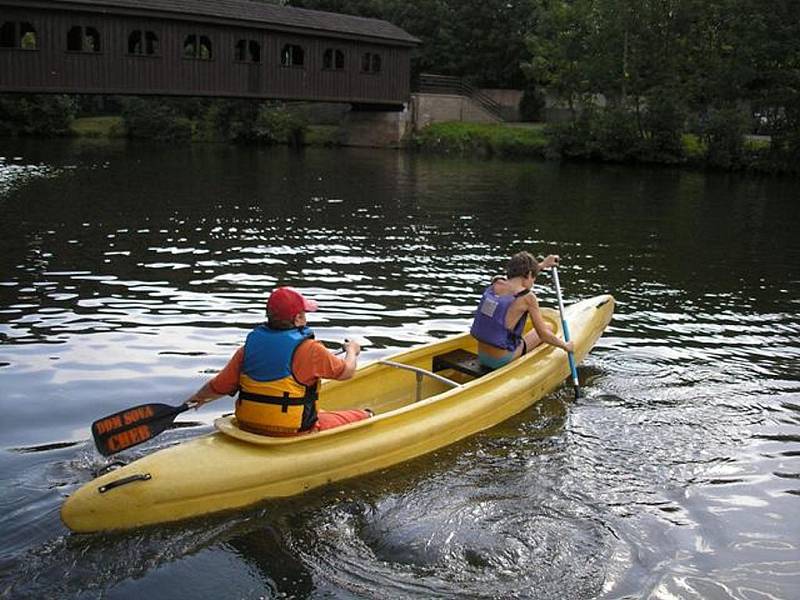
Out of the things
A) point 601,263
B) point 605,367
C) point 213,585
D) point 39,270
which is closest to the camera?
point 213,585

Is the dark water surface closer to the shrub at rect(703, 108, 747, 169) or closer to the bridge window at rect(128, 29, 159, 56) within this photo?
Answer: the bridge window at rect(128, 29, 159, 56)

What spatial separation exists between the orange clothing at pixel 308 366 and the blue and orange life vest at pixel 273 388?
45 millimetres

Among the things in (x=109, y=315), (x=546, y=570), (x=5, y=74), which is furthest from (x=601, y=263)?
(x=5, y=74)

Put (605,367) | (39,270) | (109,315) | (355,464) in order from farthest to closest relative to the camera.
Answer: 1. (39,270)
2. (109,315)
3. (605,367)
4. (355,464)

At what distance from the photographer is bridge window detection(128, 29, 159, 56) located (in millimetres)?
36281

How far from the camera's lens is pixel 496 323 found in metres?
9.30

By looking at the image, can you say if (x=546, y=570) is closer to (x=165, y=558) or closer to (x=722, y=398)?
(x=165, y=558)

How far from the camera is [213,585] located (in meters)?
5.83

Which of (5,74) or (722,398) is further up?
(5,74)

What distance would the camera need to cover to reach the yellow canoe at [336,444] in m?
6.30

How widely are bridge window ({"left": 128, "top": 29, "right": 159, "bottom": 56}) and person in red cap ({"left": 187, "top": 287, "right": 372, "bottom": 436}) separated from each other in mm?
32429

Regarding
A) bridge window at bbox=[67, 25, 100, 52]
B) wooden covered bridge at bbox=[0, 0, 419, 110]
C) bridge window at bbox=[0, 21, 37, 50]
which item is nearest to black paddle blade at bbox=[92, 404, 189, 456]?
wooden covered bridge at bbox=[0, 0, 419, 110]

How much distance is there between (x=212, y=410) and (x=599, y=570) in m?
4.44

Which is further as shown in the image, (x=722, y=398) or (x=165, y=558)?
(x=722, y=398)
